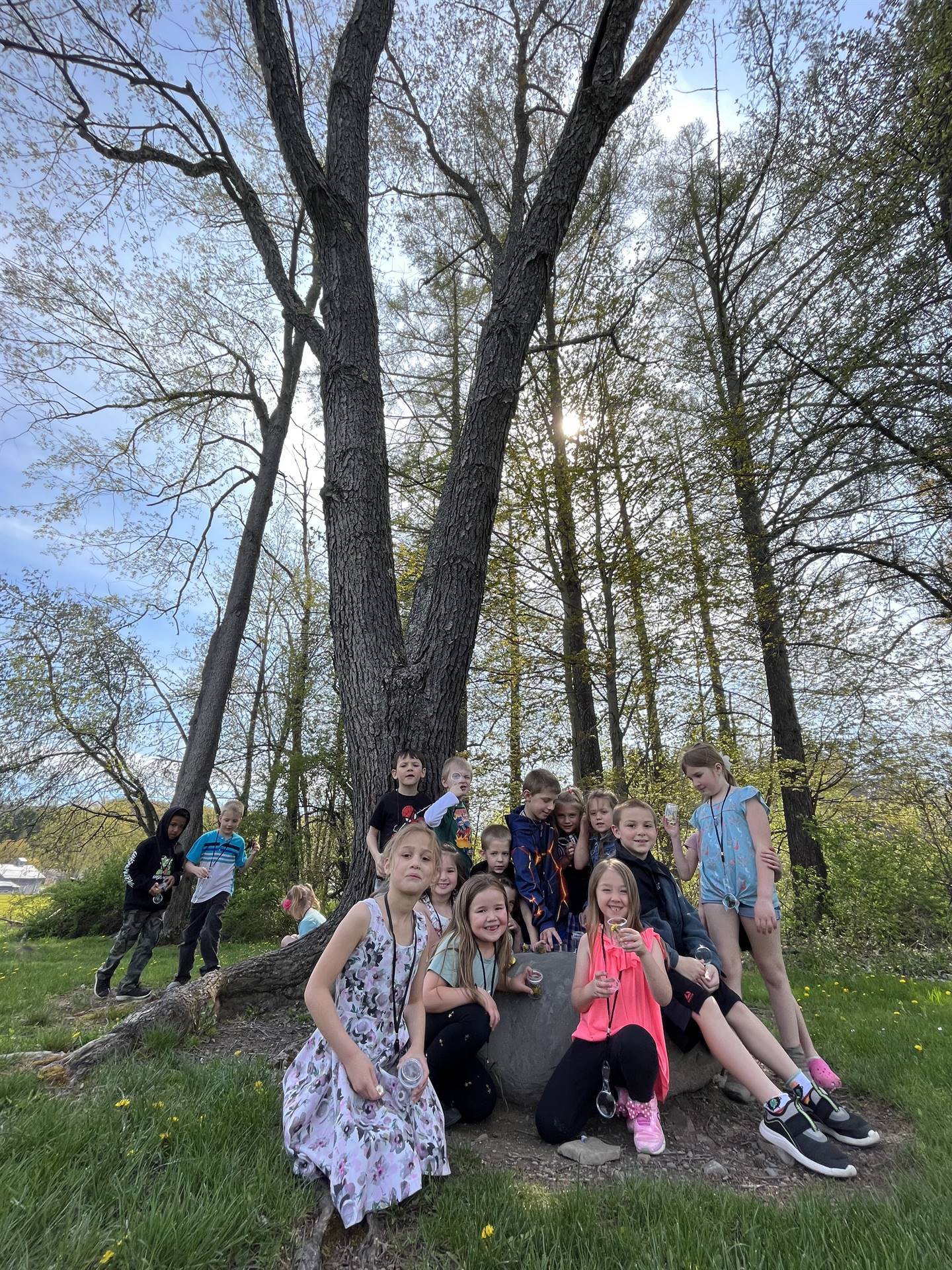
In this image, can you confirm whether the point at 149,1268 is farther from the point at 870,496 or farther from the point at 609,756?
the point at 870,496

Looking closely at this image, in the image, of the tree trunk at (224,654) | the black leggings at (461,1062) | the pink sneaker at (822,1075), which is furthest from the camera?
the tree trunk at (224,654)

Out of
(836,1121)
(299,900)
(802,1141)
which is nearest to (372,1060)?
(802,1141)

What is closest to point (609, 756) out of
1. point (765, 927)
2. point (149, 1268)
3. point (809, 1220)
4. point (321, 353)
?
point (765, 927)

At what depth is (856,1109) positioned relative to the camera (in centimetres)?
316

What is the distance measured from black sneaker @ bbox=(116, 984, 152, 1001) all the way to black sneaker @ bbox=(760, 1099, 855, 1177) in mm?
5478

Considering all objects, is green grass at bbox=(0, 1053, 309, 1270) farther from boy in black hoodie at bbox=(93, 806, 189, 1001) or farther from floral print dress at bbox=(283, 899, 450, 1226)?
boy in black hoodie at bbox=(93, 806, 189, 1001)

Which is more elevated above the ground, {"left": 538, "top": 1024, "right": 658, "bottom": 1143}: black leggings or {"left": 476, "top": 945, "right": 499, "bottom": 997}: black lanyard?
{"left": 476, "top": 945, "right": 499, "bottom": 997}: black lanyard

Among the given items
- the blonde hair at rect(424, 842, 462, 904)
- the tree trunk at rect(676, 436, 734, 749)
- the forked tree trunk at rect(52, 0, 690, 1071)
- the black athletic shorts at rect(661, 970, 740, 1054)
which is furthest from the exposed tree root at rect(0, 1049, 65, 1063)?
the tree trunk at rect(676, 436, 734, 749)

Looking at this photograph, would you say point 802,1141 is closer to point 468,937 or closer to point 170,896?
point 468,937

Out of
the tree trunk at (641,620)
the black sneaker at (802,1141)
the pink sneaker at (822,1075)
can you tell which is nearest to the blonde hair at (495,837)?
the black sneaker at (802,1141)

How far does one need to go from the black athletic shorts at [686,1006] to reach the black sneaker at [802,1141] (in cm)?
43

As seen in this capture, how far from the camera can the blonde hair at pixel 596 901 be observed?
3.03 m

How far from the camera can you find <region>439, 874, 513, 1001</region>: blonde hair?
3.12 metres

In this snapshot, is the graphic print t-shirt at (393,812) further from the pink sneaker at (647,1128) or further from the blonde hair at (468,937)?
the pink sneaker at (647,1128)
